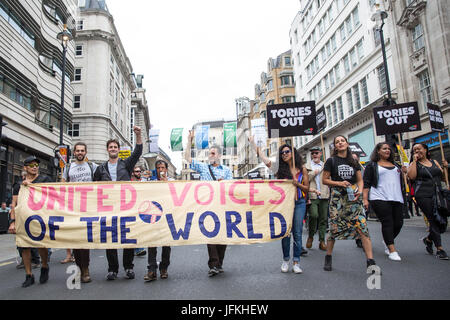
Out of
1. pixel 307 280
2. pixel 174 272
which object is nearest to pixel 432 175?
pixel 307 280

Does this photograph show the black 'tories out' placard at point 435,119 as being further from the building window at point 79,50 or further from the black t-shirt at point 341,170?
the building window at point 79,50

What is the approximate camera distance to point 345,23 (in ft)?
101

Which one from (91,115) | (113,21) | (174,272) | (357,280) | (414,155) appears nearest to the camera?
(357,280)

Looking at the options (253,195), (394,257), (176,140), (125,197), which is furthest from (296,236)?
(176,140)

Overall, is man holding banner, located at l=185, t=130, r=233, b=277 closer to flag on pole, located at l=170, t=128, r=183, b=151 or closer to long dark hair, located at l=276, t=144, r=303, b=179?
long dark hair, located at l=276, t=144, r=303, b=179

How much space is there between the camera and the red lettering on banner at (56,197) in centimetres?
494

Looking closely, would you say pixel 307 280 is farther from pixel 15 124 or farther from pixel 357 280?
pixel 15 124

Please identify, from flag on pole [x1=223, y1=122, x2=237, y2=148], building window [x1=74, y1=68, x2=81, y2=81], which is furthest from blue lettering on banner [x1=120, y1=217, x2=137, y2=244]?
building window [x1=74, y1=68, x2=81, y2=81]

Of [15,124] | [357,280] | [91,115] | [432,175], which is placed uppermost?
[91,115]

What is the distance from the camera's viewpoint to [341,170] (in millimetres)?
5086

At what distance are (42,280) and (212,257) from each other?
93.7 inches

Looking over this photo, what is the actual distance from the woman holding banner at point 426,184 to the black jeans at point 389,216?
63 cm
